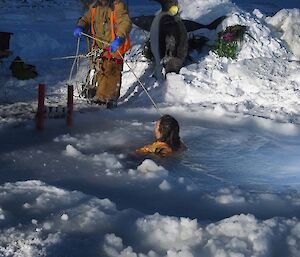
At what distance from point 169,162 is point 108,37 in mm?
3125

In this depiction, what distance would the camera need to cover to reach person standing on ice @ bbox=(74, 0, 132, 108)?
858 cm

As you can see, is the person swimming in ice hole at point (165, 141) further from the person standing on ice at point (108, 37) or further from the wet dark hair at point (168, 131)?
the person standing on ice at point (108, 37)

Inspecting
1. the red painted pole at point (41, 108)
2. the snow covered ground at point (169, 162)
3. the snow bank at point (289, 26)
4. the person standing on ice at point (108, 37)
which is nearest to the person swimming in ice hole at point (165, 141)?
the snow covered ground at point (169, 162)

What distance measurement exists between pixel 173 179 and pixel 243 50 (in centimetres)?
628

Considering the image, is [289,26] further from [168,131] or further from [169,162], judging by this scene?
[169,162]

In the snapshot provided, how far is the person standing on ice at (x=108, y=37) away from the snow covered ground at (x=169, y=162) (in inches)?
15.2

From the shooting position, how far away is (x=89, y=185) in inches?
219

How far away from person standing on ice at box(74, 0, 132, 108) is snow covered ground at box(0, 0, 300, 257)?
1.27ft

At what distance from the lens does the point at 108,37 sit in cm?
888

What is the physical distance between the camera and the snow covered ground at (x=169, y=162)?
168 inches

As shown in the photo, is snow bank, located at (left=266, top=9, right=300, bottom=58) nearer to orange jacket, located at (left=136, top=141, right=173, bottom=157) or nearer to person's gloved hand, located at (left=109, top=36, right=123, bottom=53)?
person's gloved hand, located at (left=109, top=36, right=123, bottom=53)

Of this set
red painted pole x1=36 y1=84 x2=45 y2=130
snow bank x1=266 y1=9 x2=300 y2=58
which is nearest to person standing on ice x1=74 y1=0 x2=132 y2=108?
red painted pole x1=36 y1=84 x2=45 y2=130

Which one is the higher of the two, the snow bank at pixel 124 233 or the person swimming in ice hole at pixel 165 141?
the person swimming in ice hole at pixel 165 141

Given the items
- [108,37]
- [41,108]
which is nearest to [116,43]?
[108,37]
